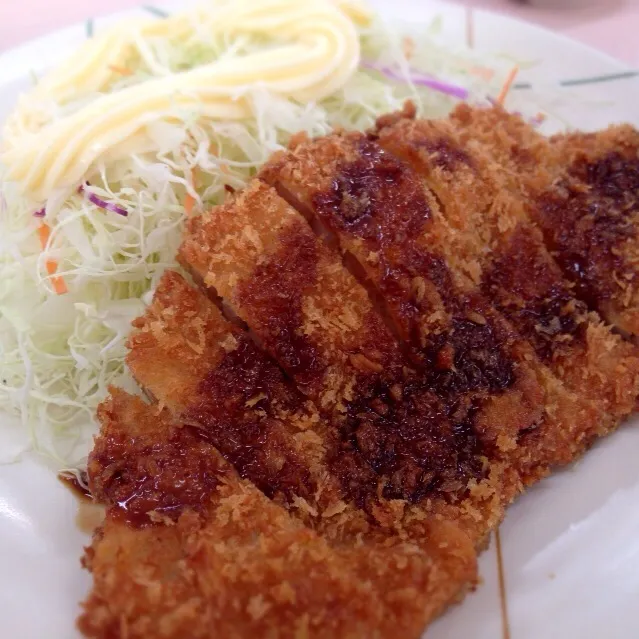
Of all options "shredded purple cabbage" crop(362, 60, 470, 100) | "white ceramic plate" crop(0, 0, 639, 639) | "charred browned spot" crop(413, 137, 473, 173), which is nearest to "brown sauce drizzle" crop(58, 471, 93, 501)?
"white ceramic plate" crop(0, 0, 639, 639)

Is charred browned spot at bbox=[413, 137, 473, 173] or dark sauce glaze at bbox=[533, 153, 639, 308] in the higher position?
charred browned spot at bbox=[413, 137, 473, 173]

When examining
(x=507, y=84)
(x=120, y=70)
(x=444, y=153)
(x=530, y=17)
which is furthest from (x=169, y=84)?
(x=530, y=17)

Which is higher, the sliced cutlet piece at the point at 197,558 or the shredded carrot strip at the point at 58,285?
the shredded carrot strip at the point at 58,285

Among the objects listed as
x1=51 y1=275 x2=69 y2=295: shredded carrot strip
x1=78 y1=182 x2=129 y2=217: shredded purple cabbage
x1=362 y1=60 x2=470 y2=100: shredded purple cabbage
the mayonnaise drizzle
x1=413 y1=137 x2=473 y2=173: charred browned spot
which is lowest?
x1=413 y1=137 x2=473 y2=173: charred browned spot

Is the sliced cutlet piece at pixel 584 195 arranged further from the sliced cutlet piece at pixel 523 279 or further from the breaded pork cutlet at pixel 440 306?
the breaded pork cutlet at pixel 440 306

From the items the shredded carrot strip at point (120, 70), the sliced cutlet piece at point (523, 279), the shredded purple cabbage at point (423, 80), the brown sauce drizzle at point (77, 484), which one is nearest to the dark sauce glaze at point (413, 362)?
the sliced cutlet piece at point (523, 279)

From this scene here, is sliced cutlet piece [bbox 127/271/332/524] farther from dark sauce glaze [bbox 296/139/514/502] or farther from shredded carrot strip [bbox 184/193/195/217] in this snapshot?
shredded carrot strip [bbox 184/193/195/217]
